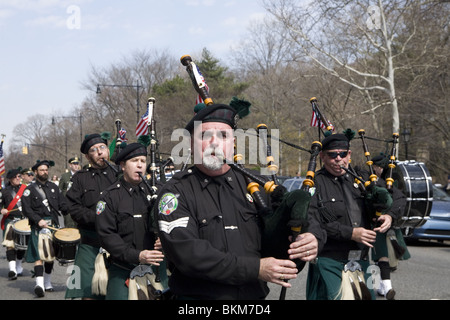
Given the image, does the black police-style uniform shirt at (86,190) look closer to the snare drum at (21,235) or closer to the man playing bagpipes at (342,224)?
the man playing bagpipes at (342,224)

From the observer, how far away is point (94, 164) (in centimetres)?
759

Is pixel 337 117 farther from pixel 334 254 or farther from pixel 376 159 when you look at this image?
pixel 334 254

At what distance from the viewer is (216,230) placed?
10.5ft

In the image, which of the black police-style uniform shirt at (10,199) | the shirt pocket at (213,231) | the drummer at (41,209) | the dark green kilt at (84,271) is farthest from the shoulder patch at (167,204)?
the black police-style uniform shirt at (10,199)

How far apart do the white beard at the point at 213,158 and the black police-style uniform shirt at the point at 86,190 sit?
13.2 ft

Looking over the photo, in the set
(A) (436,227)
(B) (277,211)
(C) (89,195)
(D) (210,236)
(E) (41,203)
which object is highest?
(B) (277,211)

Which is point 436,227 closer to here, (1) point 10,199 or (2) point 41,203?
(2) point 41,203

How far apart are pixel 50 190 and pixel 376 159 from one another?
5.61 meters

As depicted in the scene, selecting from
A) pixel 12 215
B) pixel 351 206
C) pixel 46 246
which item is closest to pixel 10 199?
pixel 12 215

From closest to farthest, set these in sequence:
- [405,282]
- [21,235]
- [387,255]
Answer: [387,255] → [405,282] → [21,235]

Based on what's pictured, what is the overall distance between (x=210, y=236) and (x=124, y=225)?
238cm

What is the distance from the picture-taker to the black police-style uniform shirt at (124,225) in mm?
5207
